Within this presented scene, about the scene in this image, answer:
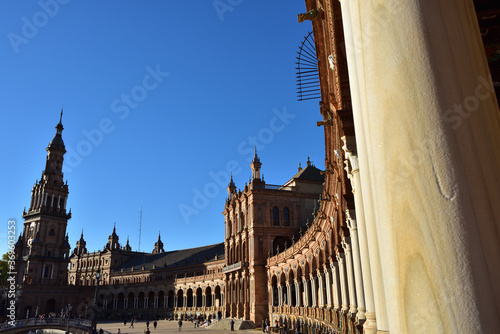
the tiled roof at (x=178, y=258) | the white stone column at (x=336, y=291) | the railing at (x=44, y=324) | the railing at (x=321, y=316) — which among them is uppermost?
the tiled roof at (x=178, y=258)

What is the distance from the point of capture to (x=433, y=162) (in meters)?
1.96

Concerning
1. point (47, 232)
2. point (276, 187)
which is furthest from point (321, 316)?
point (47, 232)

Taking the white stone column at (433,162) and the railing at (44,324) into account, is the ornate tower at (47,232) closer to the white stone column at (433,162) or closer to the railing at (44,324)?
the railing at (44,324)

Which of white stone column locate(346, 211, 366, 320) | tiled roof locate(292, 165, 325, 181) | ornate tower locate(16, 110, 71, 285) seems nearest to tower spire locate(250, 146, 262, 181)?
tiled roof locate(292, 165, 325, 181)

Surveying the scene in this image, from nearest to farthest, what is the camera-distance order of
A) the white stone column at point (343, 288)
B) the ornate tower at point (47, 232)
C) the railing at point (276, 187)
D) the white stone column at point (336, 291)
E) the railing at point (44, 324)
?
the white stone column at point (343, 288) → the white stone column at point (336, 291) → the railing at point (44, 324) → the railing at point (276, 187) → the ornate tower at point (47, 232)

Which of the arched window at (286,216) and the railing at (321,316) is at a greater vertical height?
the arched window at (286,216)

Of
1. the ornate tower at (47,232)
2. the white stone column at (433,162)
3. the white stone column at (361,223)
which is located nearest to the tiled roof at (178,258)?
the ornate tower at (47,232)

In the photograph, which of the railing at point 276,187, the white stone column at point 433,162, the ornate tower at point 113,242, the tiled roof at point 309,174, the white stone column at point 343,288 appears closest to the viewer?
the white stone column at point 433,162

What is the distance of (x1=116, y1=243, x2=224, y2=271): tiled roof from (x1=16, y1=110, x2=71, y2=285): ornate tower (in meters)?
18.5

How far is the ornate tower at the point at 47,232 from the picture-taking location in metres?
84.8

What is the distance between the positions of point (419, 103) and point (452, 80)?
0.26 metres

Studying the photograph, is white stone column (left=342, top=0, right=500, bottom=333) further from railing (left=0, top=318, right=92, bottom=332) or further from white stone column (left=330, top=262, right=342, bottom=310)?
railing (left=0, top=318, right=92, bottom=332)

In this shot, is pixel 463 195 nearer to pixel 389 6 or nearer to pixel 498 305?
pixel 498 305

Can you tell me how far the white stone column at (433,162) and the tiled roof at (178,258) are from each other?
73.8 m
